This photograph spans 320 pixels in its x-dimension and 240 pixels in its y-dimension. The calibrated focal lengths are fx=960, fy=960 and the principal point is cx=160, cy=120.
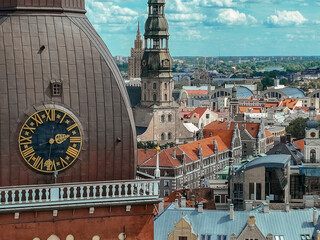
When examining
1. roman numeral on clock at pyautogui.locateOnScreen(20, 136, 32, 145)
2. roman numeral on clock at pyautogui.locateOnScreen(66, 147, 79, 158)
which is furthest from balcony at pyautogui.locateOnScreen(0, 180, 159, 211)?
roman numeral on clock at pyautogui.locateOnScreen(20, 136, 32, 145)

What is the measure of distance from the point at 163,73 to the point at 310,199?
86217 millimetres

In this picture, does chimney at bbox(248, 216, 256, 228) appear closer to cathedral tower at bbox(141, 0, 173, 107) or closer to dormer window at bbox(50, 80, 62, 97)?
dormer window at bbox(50, 80, 62, 97)

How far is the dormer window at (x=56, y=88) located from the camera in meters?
24.8

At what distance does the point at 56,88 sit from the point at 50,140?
1.38 meters

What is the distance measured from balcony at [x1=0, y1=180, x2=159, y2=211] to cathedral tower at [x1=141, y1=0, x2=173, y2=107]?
11646 centimetres

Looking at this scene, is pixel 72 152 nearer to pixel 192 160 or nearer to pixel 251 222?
pixel 251 222

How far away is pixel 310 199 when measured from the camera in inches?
2478

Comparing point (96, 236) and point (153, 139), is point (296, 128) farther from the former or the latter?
point (96, 236)

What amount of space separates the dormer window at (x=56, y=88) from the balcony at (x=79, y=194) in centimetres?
239

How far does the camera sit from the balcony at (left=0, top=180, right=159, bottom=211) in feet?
78.3

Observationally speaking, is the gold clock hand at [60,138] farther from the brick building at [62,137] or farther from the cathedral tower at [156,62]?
the cathedral tower at [156,62]

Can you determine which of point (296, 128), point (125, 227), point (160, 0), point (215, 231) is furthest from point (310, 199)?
point (296, 128)

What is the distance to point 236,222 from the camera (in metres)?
52.5

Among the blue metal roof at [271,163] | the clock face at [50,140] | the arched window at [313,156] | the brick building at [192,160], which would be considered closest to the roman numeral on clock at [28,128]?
the clock face at [50,140]
